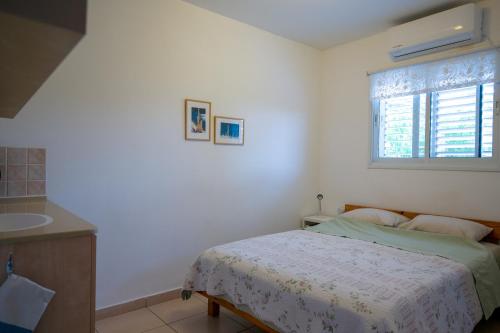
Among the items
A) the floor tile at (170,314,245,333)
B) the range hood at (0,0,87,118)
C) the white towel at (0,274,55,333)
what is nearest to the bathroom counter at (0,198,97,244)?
the white towel at (0,274,55,333)

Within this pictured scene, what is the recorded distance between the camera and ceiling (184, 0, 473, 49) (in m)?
2.85

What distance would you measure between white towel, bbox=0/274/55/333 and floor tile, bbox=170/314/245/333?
4.74 feet

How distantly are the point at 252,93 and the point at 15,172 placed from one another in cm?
218

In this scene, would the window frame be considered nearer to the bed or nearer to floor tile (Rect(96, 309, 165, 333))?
the bed

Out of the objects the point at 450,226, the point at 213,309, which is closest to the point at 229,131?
the point at 213,309

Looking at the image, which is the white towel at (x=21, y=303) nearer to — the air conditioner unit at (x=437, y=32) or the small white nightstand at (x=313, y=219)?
the small white nightstand at (x=313, y=219)

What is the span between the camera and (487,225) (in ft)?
8.96

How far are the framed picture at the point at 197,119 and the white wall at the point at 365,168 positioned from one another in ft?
5.70

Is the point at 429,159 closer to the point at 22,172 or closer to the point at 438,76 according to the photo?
the point at 438,76

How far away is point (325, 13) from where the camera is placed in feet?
10.1

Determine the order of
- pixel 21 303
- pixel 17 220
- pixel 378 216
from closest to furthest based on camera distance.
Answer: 1. pixel 21 303
2. pixel 17 220
3. pixel 378 216

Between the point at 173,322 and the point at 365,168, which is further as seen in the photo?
the point at 365,168

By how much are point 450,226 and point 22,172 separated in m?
3.27

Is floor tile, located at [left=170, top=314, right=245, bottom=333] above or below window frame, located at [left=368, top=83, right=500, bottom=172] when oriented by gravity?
below
